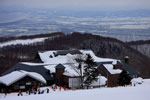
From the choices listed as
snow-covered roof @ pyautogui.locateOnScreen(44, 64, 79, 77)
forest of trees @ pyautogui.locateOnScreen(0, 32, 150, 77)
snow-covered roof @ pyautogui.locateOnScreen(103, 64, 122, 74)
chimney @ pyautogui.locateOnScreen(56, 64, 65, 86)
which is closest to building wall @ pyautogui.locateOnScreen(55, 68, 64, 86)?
chimney @ pyautogui.locateOnScreen(56, 64, 65, 86)

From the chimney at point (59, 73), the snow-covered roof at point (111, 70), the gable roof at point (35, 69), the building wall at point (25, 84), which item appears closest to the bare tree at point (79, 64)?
the chimney at point (59, 73)

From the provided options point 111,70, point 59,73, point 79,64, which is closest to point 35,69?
point 59,73

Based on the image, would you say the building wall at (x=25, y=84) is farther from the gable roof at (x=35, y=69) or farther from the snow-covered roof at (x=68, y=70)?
the snow-covered roof at (x=68, y=70)

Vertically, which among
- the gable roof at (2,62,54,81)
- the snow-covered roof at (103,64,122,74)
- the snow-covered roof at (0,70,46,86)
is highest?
the snow-covered roof at (0,70,46,86)

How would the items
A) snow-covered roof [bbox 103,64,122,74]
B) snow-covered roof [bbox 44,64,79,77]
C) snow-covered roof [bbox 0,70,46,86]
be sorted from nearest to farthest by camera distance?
1. snow-covered roof [bbox 0,70,46,86]
2. snow-covered roof [bbox 44,64,79,77]
3. snow-covered roof [bbox 103,64,122,74]

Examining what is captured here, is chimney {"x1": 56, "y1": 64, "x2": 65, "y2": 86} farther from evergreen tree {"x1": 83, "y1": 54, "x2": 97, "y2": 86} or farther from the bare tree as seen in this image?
evergreen tree {"x1": 83, "y1": 54, "x2": 97, "y2": 86}

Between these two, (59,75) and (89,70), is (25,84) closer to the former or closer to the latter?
(59,75)

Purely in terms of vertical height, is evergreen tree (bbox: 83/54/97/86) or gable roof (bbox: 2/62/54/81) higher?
evergreen tree (bbox: 83/54/97/86)

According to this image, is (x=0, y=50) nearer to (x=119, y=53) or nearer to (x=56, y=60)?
(x=119, y=53)

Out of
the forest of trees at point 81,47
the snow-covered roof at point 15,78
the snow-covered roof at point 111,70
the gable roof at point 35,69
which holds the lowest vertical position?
the forest of trees at point 81,47
